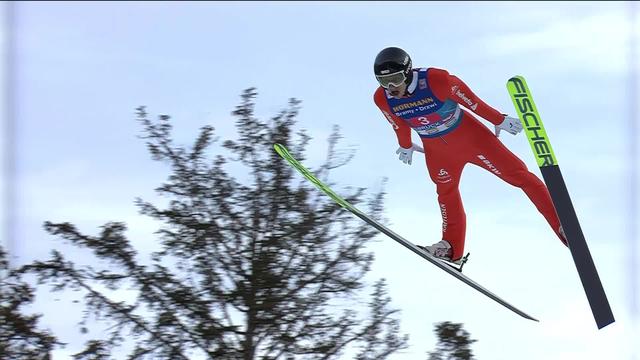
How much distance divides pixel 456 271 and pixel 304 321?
5193 millimetres

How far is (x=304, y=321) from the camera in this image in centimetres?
1298

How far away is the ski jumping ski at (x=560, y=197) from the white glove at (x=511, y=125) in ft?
0.20

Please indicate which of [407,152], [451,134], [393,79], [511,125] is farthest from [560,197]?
[393,79]

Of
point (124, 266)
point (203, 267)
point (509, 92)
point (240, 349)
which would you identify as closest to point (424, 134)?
point (509, 92)

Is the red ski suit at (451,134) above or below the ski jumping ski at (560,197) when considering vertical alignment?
above

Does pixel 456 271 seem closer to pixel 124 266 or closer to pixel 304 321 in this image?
pixel 304 321

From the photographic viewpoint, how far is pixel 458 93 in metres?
7.23

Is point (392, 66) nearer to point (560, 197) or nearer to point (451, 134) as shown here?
point (451, 134)

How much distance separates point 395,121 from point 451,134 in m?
0.46

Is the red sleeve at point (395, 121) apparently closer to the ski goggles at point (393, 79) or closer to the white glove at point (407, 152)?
the white glove at point (407, 152)

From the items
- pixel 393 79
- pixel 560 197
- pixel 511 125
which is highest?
pixel 393 79

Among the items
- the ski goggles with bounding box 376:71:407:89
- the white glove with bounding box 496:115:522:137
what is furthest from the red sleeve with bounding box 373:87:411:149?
the white glove with bounding box 496:115:522:137

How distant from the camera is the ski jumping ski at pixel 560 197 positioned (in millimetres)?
7023

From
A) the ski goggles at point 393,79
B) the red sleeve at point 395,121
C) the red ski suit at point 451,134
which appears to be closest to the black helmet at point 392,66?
the ski goggles at point 393,79
